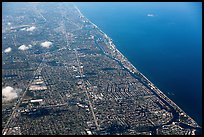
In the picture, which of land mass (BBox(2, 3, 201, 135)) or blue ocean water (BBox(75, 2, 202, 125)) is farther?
blue ocean water (BBox(75, 2, 202, 125))

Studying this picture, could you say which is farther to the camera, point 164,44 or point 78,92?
point 164,44

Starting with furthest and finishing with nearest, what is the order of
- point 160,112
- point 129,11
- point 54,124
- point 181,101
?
point 129,11, point 181,101, point 160,112, point 54,124

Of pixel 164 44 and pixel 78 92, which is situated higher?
pixel 164 44

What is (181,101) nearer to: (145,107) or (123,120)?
(145,107)

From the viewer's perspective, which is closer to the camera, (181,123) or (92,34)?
(181,123)

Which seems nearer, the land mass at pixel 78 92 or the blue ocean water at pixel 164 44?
the land mass at pixel 78 92

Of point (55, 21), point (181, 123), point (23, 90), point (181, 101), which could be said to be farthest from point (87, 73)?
point (55, 21)

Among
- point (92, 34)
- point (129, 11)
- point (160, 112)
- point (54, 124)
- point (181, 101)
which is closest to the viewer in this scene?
point (54, 124)
